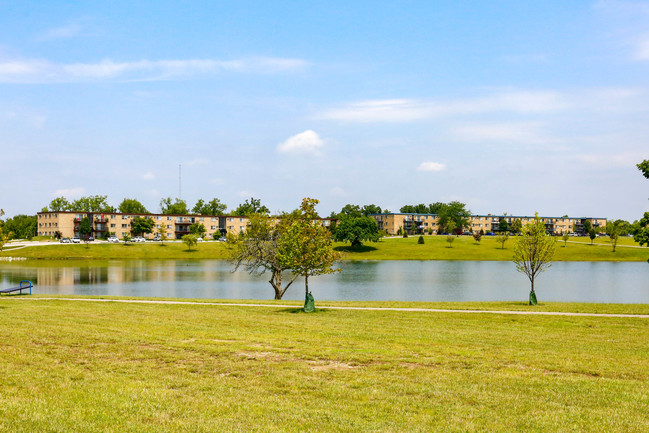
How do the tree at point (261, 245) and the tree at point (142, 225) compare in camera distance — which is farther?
the tree at point (142, 225)

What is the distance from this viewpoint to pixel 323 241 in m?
37.4

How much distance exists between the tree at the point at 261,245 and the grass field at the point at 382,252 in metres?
65.8

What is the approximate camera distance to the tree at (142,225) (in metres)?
168

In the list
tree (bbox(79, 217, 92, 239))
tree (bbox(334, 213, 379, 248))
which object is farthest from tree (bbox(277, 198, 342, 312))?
tree (bbox(79, 217, 92, 239))

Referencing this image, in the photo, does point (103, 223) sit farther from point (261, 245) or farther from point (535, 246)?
point (535, 246)

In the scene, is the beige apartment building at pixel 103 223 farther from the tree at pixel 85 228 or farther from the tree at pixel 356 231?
the tree at pixel 356 231

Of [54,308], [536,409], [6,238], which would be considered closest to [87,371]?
[536,409]

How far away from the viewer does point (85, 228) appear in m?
169

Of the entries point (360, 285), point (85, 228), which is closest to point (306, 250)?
point (360, 285)

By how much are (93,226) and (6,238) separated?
484 ft

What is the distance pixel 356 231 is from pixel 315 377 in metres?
127

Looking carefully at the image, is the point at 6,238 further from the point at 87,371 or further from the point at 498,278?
the point at 498,278

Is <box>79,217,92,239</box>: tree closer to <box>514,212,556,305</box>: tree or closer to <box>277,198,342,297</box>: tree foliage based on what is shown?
<box>277,198,342,297</box>: tree foliage

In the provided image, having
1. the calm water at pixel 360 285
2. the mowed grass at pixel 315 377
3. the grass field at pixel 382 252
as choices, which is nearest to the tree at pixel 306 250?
the mowed grass at pixel 315 377
